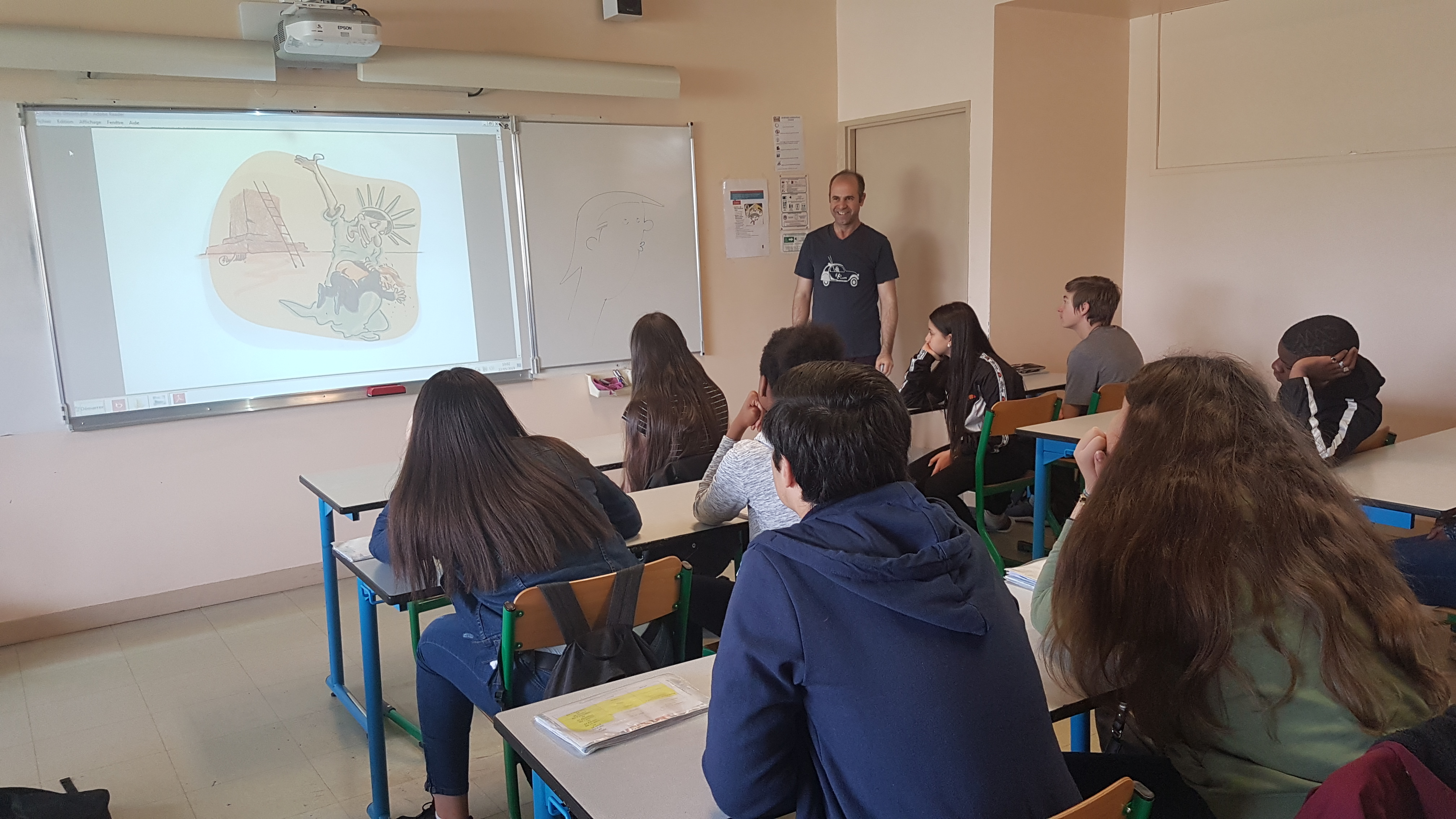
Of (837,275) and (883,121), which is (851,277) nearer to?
→ (837,275)

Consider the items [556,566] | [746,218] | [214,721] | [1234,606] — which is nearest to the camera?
[1234,606]

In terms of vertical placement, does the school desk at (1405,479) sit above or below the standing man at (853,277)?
below

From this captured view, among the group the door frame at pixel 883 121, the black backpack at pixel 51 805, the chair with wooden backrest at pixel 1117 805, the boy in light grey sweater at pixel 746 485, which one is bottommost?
the black backpack at pixel 51 805

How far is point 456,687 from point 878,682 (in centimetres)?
136

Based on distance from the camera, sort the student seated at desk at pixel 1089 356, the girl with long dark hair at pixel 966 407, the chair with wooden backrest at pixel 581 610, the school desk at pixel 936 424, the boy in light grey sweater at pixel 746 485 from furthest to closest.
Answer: the school desk at pixel 936 424
the student seated at desk at pixel 1089 356
the girl with long dark hair at pixel 966 407
the boy in light grey sweater at pixel 746 485
the chair with wooden backrest at pixel 581 610

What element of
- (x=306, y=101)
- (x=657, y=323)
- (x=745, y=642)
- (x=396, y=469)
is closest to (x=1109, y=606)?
(x=745, y=642)

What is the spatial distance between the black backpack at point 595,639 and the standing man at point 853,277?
3.40m

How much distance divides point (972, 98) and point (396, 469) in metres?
3.21

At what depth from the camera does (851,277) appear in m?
5.29

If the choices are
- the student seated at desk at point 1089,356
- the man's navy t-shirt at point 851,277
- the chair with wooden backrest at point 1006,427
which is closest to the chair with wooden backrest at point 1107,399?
the student seated at desk at point 1089,356

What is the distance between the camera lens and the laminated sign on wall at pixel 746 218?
5332 millimetres

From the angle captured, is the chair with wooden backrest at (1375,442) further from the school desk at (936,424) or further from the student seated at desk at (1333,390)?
the school desk at (936,424)

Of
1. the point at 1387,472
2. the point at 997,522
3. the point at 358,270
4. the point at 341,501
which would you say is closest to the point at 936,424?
the point at 997,522

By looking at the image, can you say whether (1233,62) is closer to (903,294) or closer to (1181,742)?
(903,294)
